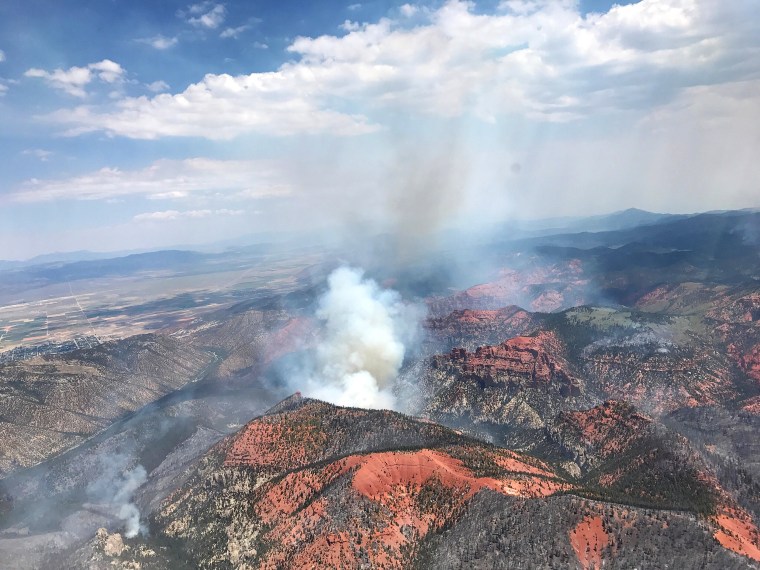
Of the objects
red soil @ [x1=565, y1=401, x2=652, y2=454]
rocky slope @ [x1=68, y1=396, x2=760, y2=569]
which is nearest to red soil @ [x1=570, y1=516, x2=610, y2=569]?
rocky slope @ [x1=68, y1=396, x2=760, y2=569]

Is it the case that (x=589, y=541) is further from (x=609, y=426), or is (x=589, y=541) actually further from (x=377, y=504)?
(x=609, y=426)

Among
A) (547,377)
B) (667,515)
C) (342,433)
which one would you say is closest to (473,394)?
(547,377)

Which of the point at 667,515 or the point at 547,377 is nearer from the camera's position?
the point at 667,515

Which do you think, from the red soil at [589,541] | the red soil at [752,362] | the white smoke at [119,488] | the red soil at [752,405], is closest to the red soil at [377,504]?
the red soil at [589,541]

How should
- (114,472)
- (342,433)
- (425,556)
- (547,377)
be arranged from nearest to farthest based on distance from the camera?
1. (425,556)
2. (342,433)
3. (114,472)
4. (547,377)

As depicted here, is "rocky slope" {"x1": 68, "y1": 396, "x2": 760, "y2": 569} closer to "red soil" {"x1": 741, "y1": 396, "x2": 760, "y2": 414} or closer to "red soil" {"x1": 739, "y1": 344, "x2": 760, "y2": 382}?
"red soil" {"x1": 741, "y1": 396, "x2": 760, "y2": 414}

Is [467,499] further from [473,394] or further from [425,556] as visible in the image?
[473,394]
